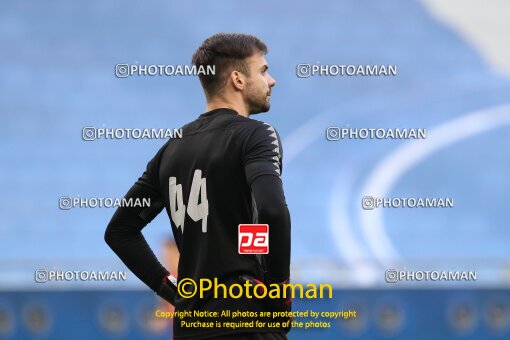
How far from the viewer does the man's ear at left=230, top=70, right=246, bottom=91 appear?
9.65 feet

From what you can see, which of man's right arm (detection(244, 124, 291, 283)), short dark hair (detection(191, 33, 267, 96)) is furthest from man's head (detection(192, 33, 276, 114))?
man's right arm (detection(244, 124, 291, 283))

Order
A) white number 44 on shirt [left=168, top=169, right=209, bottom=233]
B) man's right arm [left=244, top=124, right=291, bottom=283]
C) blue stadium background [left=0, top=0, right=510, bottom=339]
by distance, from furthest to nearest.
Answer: blue stadium background [left=0, top=0, right=510, bottom=339]
white number 44 on shirt [left=168, top=169, right=209, bottom=233]
man's right arm [left=244, top=124, right=291, bottom=283]

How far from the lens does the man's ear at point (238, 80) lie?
2.94m

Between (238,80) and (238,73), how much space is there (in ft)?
0.07

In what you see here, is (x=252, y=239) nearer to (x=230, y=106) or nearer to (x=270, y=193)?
(x=270, y=193)

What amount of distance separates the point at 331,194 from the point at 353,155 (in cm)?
57

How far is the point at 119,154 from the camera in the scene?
788 cm

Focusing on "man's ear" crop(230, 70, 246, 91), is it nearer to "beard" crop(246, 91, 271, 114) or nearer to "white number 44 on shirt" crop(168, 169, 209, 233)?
"beard" crop(246, 91, 271, 114)

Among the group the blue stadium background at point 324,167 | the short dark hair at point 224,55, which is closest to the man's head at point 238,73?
the short dark hair at point 224,55

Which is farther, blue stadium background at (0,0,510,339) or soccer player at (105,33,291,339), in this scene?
blue stadium background at (0,0,510,339)

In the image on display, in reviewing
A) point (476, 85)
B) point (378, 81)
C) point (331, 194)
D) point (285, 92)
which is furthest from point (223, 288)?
point (378, 81)

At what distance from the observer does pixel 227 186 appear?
2.75 metres

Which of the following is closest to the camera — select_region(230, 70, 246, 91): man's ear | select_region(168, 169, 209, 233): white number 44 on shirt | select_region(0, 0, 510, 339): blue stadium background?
select_region(168, 169, 209, 233): white number 44 on shirt

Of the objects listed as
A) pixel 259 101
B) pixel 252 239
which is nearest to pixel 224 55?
pixel 259 101
